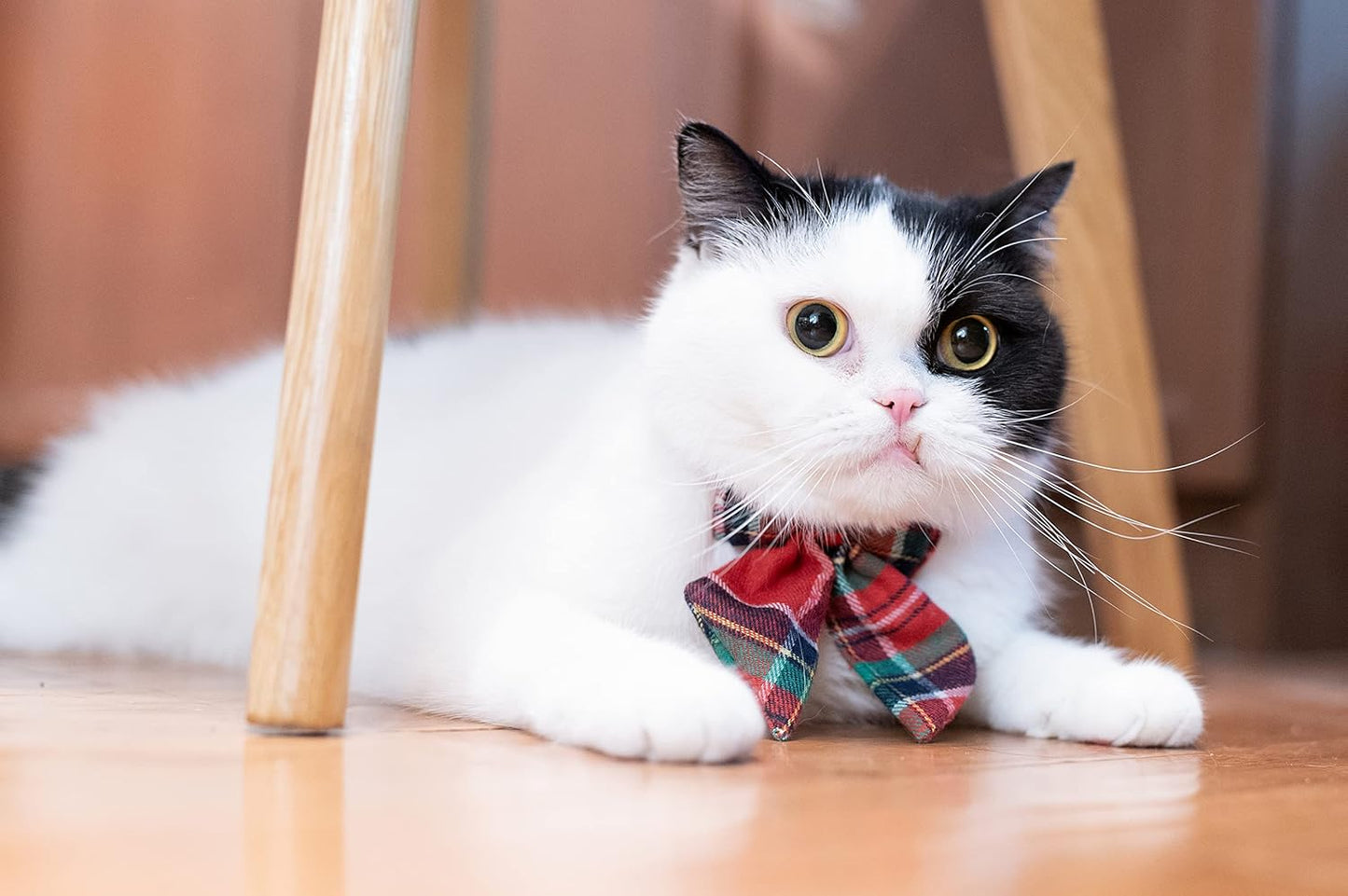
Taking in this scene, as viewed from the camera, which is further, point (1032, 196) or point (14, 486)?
point (14, 486)

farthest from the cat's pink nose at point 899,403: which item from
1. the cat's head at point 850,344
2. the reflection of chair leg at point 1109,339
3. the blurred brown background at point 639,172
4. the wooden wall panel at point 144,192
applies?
the wooden wall panel at point 144,192

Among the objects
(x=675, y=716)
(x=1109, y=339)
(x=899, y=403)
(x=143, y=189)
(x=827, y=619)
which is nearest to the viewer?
(x=675, y=716)

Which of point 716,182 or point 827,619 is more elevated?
point 716,182

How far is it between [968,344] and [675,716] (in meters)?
0.41

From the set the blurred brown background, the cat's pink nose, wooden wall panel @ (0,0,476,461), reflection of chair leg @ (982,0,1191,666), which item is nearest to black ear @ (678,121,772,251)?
the cat's pink nose

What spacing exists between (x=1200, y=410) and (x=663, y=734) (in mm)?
1446

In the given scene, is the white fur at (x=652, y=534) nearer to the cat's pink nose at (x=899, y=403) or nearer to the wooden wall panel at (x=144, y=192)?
the cat's pink nose at (x=899, y=403)

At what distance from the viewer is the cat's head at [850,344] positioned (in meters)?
0.94

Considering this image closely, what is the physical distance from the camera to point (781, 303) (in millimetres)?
1007

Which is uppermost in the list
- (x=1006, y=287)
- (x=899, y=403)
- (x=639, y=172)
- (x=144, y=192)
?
(x=639, y=172)

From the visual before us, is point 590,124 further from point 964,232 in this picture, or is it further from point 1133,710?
point 1133,710

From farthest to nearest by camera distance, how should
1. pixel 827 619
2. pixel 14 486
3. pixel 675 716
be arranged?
pixel 14 486, pixel 827 619, pixel 675 716

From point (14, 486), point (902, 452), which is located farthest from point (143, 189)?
point (902, 452)

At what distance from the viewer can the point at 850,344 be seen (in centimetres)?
98
